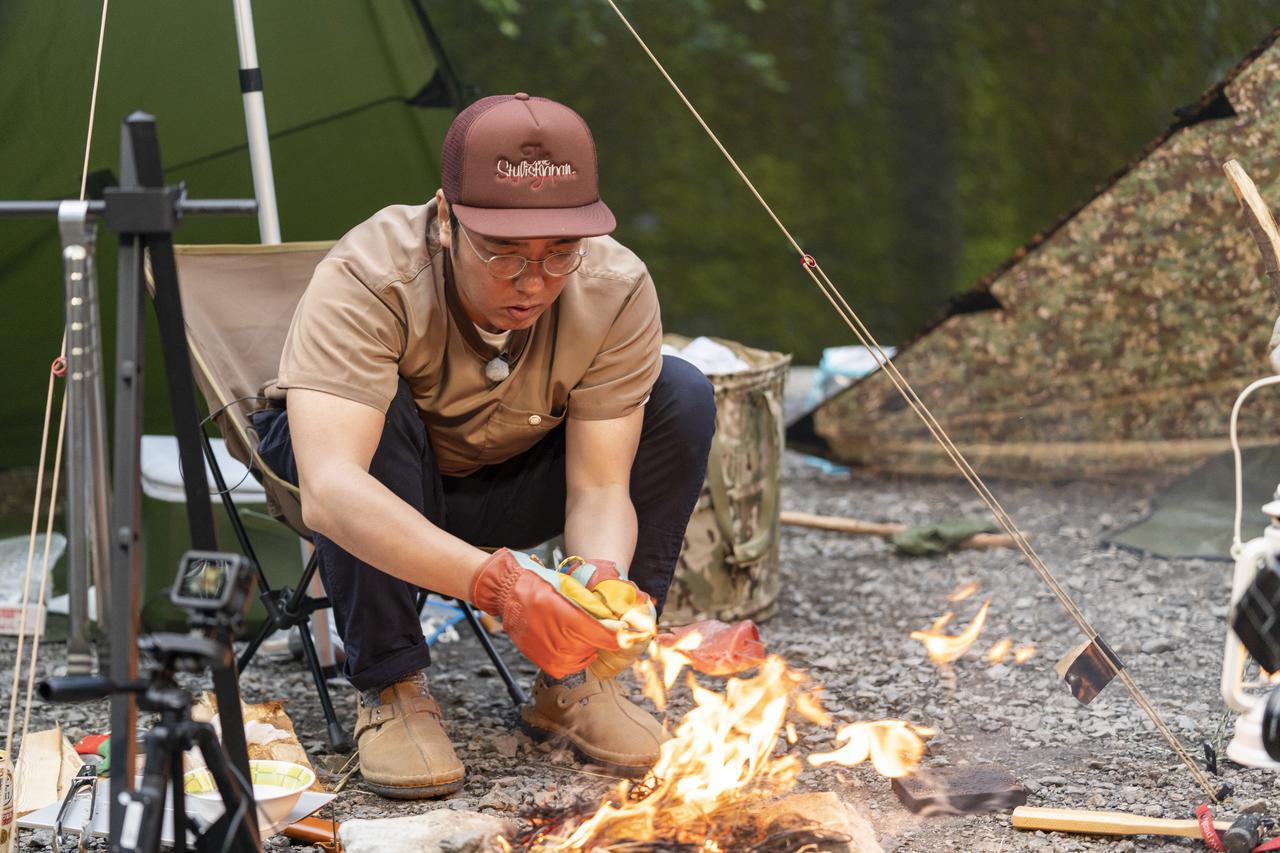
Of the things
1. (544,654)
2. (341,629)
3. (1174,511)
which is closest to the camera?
(544,654)

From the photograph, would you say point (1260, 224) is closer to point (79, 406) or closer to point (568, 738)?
point (568, 738)

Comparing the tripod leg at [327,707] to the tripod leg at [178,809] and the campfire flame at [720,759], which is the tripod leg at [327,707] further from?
the tripod leg at [178,809]

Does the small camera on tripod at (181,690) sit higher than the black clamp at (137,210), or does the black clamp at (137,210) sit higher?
the black clamp at (137,210)

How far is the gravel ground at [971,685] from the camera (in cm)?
245

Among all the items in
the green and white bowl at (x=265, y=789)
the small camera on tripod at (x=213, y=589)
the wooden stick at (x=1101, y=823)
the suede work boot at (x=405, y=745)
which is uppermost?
the small camera on tripod at (x=213, y=589)

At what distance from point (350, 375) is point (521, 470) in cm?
50

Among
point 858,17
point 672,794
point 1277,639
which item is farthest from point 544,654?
point 858,17

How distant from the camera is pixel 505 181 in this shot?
2252 mm

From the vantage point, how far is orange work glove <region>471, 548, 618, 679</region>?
2.13 meters

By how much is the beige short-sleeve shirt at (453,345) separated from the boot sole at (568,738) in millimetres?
499

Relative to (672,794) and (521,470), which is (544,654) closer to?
(672,794)

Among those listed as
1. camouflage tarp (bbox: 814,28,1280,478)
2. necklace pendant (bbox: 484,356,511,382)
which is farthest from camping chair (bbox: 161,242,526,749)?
camouflage tarp (bbox: 814,28,1280,478)

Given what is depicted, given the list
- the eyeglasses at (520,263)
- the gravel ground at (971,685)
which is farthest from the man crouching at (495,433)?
the gravel ground at (971,685)

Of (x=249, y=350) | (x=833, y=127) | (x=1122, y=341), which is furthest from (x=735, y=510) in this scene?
(x=833, y=127)
